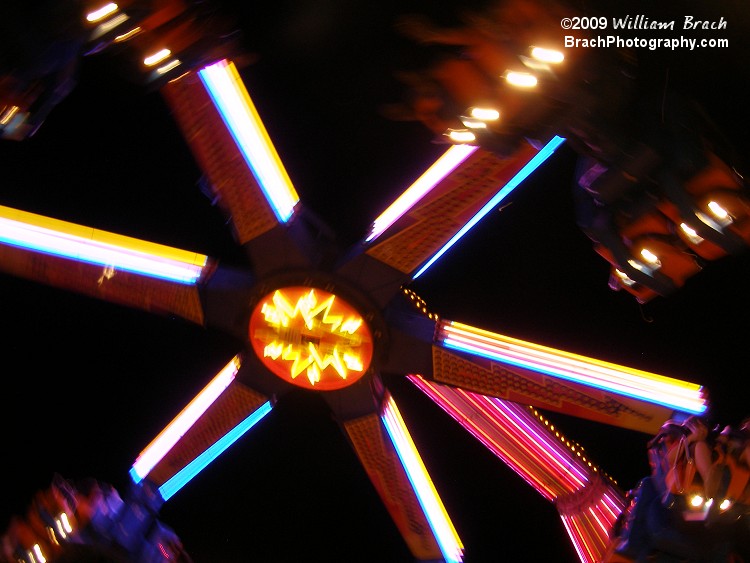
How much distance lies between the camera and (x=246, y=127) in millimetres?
3701

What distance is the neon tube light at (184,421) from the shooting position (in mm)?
4434

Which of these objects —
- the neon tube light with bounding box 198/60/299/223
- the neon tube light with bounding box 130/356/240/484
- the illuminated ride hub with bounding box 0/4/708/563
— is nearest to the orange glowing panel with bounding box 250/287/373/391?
the illuminated ride hub with bounding box 0/4/708/563

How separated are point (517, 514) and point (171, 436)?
2.52 meters

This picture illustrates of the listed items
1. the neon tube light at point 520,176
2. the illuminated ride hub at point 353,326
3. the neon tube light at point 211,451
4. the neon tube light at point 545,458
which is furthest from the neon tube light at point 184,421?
the neon tube light at point 520,176

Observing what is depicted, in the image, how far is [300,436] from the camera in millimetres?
5688

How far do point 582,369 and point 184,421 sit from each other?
7.14ft

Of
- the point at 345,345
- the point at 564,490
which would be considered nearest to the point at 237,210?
the point at 345,345

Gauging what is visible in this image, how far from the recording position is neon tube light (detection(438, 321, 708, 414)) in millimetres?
3754

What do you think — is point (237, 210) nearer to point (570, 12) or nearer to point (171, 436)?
point (171, 436)

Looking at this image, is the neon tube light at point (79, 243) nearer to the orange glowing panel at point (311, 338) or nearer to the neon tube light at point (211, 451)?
the orange glowing panel at point (311, 338)

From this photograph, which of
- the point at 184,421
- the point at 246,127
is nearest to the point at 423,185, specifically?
the point at 246,127

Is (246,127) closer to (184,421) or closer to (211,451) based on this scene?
(184,421)

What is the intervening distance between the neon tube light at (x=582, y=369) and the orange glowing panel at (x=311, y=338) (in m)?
0.50

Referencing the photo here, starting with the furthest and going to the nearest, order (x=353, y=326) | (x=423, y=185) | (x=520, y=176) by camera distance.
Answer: (x=353, y=326) → (x=423, y=185) → (x=520, y=176)
